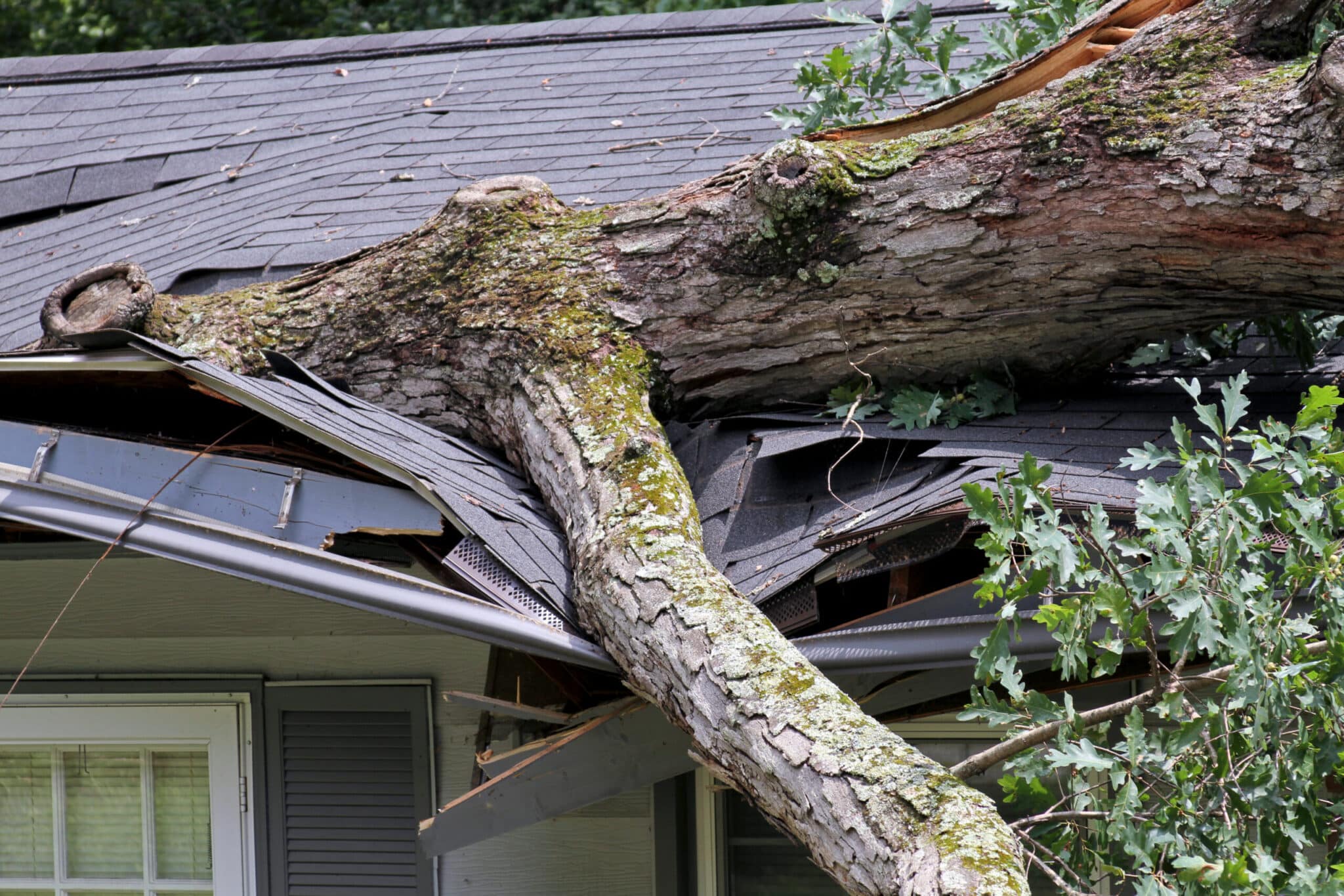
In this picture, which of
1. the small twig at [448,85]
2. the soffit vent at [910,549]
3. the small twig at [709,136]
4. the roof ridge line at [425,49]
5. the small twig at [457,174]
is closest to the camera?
the soffit vent at [910,549]

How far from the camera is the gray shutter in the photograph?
3.93 m

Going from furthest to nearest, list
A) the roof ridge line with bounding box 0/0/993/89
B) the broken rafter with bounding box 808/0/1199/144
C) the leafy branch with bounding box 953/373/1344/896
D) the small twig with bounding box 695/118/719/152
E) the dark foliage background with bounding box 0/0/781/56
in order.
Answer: the dark foliage background with bounding box 0/0/781/56 < the roof ridge line with bounding box 0/0/993/89 < the small twig with bounding box 695/118/719/152 < the broken rafter with bounding box 808/0/1199/144 < the leafy branch with bounding box 953/373/1344/896

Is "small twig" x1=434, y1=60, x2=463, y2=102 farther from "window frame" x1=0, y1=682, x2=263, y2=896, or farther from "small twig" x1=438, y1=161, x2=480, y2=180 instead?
"window frame" x1=0, y1=682, x2=263, y2=896

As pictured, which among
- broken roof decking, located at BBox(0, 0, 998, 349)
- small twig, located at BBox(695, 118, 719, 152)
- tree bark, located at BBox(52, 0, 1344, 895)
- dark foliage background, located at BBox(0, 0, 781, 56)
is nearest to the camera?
tree bark, located at BBox(52, 0, 1344, 895)

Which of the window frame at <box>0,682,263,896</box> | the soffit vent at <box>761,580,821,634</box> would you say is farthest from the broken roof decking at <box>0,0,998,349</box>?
the soffit vent at <box>761,580,821,634</box>

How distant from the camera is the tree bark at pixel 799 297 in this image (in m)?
2.48

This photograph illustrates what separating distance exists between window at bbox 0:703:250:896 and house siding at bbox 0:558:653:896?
0.55 feet

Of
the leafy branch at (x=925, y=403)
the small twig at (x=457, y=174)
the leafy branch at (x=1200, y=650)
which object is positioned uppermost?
the small twig at (x=457, y=174)

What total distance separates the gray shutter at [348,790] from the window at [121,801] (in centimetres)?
16

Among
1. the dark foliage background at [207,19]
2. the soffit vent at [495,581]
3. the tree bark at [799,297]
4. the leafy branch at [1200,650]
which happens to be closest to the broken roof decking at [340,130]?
the tree bark at [799,297]

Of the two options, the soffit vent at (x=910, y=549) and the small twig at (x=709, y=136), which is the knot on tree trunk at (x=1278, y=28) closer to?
the soffit vent at (x=910, y=549)

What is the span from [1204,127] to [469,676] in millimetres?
2521

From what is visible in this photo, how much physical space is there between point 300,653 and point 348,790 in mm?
443

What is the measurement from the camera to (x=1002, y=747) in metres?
2.24
